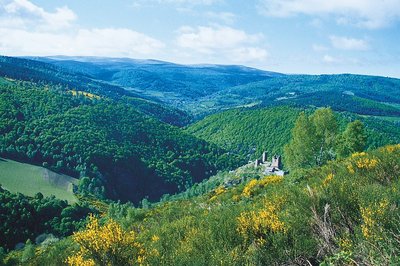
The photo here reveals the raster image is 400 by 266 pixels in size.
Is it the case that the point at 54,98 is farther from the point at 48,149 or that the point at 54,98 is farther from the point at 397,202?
the point at 397,202

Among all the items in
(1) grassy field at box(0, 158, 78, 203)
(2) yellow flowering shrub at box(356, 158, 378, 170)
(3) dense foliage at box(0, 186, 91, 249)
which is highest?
(2) yellow flowering shrub at box(356, 158, 378, 170)

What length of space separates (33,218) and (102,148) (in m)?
75.0

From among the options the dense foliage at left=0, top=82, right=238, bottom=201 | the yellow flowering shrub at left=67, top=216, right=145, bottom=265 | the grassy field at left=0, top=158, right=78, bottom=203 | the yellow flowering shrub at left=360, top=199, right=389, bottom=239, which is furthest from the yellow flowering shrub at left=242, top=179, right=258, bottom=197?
the dense foliage at left=0, top=82, right=238, bottom=201

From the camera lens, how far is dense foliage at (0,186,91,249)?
7838 cm

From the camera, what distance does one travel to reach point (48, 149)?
145 m

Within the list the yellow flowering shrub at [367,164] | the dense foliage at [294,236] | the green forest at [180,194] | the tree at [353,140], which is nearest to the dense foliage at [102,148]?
the green forest at [180,194]

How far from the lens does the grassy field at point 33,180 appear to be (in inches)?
4419

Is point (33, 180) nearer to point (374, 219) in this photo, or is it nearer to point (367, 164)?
point (367, 164)

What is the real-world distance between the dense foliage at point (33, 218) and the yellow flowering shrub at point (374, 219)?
248 feet

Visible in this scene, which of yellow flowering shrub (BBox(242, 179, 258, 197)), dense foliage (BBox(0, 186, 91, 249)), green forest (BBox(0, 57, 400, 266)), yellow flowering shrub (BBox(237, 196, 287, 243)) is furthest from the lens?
dense foliage (BBox(0, 186, 91, 249))

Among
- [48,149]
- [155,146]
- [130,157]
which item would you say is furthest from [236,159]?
[48,149]

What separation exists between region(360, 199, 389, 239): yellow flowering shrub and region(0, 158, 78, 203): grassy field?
361 ft

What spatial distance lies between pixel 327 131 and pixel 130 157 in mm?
118202

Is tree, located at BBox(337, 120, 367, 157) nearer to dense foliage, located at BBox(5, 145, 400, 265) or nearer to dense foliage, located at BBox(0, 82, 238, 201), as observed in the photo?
dense foliage, located at BBox(5, 145, 400, 265)
